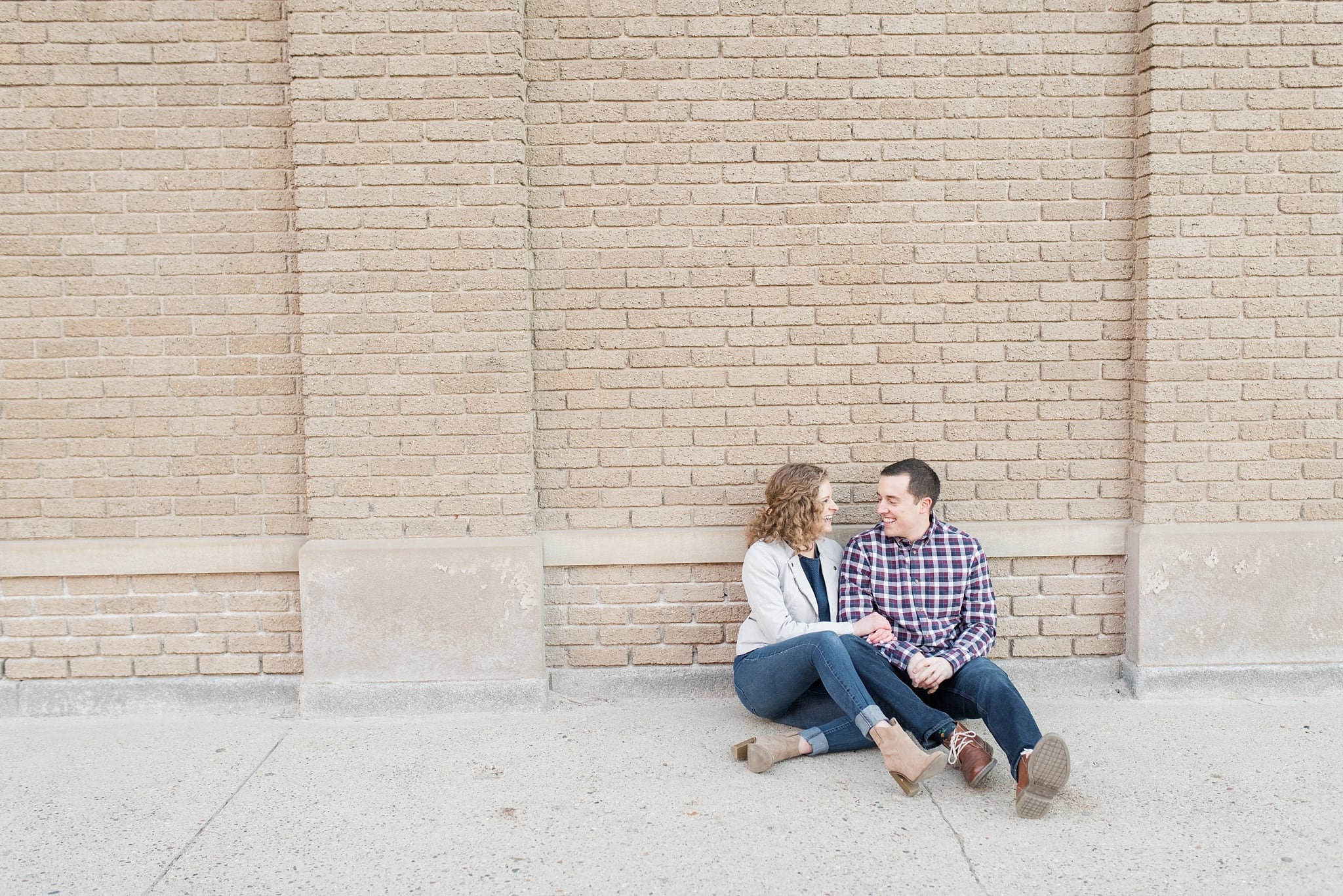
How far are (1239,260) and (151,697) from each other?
5.20m

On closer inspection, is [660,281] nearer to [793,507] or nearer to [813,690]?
[793,507]

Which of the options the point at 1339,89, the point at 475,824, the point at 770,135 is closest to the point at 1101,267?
the point at 1339,89

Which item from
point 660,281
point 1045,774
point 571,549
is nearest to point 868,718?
point 1045,774

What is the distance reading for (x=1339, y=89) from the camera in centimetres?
432

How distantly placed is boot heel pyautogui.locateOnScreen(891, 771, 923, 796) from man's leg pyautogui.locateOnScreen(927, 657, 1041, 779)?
0.37m

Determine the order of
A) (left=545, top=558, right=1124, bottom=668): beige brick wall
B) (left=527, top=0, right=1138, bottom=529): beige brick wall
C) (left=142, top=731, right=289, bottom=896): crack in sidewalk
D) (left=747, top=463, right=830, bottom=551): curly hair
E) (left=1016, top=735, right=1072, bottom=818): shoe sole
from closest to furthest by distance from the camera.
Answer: (left=142, top=731, right=289, bottom=896): crack in sidewalk, (left=1016, top=735, right=1072, bottom=818): shoe sole, (left=747, top=463, right=830, bottom=551): curly hair, (left=527, top=0, right=1138, bottom=529): beige brick wall, (left=545, top=558, right=1124, bottom=668): beige brick wall

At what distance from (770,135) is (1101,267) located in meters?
1.60

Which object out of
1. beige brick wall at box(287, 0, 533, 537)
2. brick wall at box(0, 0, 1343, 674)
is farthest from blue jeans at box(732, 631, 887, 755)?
beige brick wall at box(287, 0, 533, 537)

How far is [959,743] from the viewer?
3629 millimetres

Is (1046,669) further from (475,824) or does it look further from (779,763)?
(475,824)

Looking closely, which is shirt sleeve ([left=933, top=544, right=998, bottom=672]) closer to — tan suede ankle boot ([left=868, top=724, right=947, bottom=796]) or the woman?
the woman

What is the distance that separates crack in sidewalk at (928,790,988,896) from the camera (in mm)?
2955

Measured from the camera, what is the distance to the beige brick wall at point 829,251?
4406 mm

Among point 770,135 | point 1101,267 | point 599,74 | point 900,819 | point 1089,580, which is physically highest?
point 599,74
